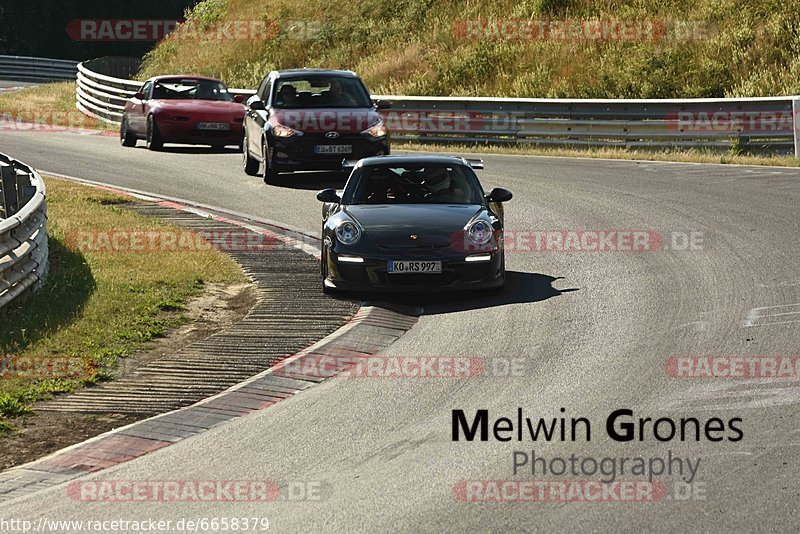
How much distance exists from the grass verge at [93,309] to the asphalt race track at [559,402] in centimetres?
172

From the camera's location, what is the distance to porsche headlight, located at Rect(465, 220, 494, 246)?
1280 cm

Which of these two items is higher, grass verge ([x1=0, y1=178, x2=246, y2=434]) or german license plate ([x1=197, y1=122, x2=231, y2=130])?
german license plate ([x1=197, y1=122, x2=231, y2=130])

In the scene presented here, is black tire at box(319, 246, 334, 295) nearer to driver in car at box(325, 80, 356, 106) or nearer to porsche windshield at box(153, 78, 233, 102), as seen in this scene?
driver in car at box(325, 80, 356, 106)

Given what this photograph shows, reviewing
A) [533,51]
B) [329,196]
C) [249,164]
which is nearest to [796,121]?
[249,164]

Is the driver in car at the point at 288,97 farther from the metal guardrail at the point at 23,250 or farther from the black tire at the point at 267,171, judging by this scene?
the metal guardrail at the point at 23,250

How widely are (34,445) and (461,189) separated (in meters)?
6.63

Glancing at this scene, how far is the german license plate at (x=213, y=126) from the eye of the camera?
26141 mm

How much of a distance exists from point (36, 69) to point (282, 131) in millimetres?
44131

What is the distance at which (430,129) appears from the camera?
29375 millimetres

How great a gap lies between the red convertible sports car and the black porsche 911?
41.5ft

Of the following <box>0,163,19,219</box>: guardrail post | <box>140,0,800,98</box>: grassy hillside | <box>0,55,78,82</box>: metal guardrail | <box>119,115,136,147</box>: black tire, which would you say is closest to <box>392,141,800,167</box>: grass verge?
<box>119,115,136,147</box>: black tire

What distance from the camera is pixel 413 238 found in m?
12.8

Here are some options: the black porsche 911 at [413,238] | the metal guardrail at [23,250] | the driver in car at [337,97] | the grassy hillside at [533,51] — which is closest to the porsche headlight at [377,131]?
the driver in car at [337,97]

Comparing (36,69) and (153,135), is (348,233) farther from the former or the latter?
(36,69)
